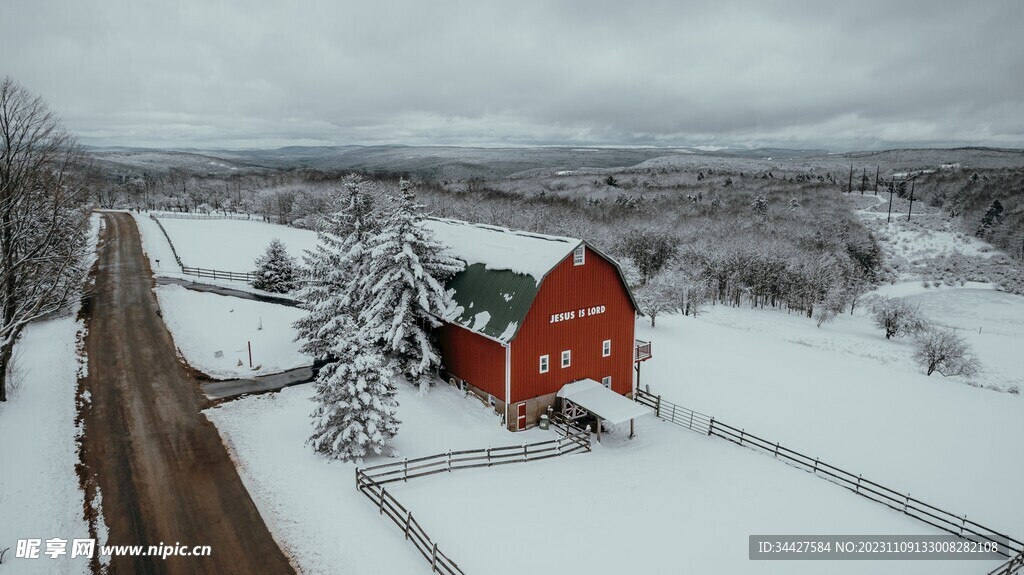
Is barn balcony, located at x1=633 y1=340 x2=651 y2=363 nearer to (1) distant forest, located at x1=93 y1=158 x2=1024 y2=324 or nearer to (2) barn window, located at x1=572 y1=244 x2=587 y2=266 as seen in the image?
(2) barn window, located at x1=572 y1=244 x2=587 y2=266

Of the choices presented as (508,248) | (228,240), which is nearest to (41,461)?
(508,248)

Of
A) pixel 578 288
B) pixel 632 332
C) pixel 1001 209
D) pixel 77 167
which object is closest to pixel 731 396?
pixel 632 332

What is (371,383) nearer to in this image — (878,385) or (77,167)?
(77,167)

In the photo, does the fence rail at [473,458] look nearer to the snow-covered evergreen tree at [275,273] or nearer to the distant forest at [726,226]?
the distant forest at [726,226]

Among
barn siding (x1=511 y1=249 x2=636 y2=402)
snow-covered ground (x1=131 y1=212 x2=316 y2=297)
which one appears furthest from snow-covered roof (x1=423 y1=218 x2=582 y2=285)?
snow-covered ground (x1=131 y1=212 x2=316 y2=297)

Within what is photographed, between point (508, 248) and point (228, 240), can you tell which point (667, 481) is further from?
point (228, 240)

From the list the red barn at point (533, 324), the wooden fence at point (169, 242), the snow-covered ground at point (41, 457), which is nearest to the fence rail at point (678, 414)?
the red barn at point (533, 324)
